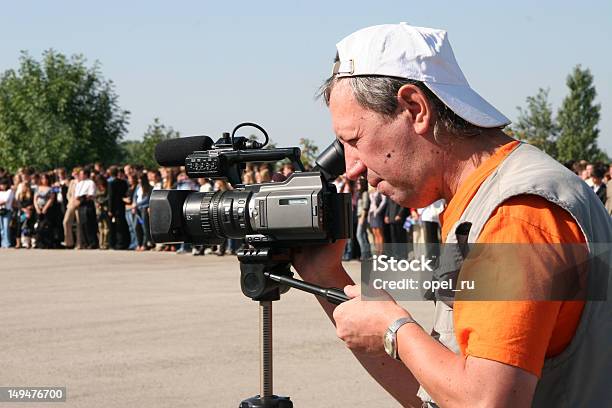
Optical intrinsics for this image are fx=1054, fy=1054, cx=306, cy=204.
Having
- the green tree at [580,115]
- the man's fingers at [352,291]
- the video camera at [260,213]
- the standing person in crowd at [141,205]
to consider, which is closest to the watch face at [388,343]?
the man's fingers at [352,291]

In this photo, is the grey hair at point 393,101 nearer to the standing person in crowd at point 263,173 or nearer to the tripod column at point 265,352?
the tripod column at point 265,352

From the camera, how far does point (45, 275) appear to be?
1762 centimetres

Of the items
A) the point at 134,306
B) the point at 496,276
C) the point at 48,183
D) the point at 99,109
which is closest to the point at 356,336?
the point at 496,276

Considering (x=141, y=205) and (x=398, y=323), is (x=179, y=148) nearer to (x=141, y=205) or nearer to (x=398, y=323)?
(x=398, y=323)

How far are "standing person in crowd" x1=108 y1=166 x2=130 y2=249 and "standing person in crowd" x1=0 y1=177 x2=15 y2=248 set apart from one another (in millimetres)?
3472

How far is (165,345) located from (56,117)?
215 feet

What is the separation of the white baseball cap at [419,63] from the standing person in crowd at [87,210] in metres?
23.1

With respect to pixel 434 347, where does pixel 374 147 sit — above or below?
above

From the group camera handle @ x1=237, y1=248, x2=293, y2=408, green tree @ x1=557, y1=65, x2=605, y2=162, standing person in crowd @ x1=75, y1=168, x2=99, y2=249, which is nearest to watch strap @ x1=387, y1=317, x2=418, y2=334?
camera handle @ x1=237, y1=248, x2=293, y2=408

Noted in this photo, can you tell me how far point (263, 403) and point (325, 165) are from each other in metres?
0.76

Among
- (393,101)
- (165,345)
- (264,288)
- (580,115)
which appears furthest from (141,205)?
(580,115)

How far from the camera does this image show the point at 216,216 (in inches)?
118

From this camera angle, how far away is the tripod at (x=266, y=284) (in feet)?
9.68

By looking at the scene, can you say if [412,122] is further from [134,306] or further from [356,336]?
[134,306]
